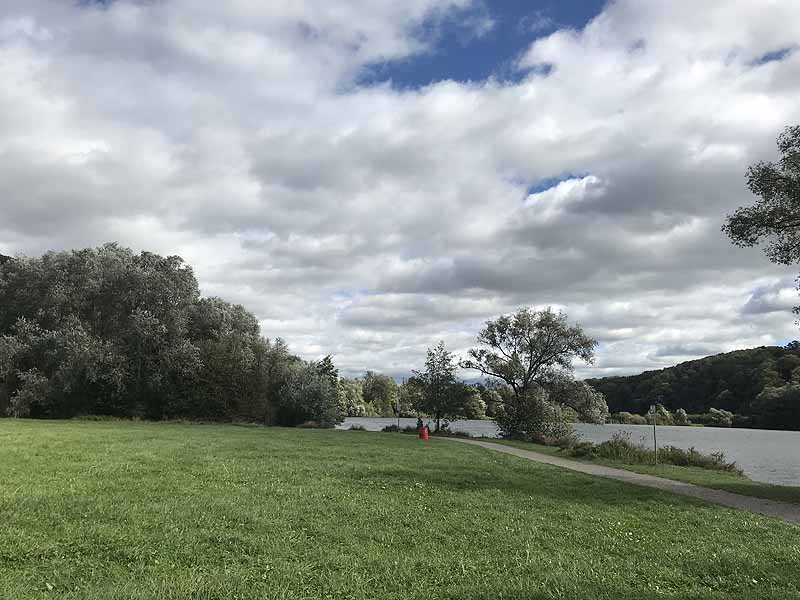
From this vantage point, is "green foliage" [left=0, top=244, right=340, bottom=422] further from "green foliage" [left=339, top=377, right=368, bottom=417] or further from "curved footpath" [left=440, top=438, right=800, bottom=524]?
"green foliage" [left=339, top=377, right=368, bottom=417]

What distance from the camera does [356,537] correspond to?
825cm

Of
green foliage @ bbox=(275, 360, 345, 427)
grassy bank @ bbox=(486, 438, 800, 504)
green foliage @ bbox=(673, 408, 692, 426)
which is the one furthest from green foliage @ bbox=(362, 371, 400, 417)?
grassy bank @ bbox=(486, 438, 800, 504)

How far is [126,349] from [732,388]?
2655 inches

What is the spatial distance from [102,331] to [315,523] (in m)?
37.7

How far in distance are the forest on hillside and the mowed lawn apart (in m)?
45.5

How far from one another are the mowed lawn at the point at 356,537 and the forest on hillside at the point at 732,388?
4547cm

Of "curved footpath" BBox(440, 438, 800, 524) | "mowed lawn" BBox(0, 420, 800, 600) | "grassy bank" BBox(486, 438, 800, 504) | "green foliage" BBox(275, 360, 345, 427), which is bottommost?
"grassy bank" BBox(486, 438, 800, 504)

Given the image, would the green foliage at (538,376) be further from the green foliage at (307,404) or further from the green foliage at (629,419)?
the green foliage at (629,419)

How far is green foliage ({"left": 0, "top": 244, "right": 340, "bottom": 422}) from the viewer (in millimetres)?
37750

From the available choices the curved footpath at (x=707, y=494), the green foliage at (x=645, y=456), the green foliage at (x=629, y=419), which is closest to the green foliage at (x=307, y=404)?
the green foliage at (x=645, y=456)

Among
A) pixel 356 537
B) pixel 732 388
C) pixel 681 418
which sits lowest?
pixel 681 418

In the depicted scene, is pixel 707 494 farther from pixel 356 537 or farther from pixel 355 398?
pixel 355 398

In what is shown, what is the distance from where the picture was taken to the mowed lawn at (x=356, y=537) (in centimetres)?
636

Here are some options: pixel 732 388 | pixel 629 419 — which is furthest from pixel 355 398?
pixel 732 388
